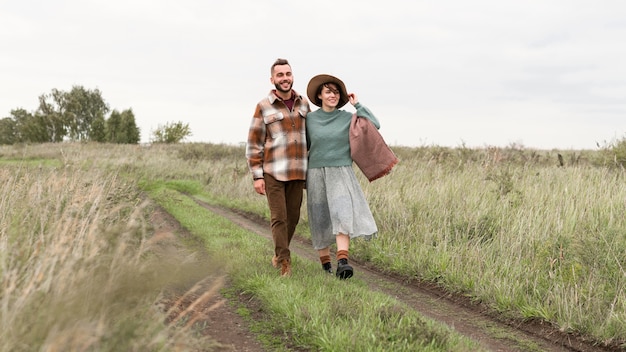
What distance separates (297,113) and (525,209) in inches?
145

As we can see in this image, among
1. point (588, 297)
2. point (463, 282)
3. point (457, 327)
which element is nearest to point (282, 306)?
point (457, 327)

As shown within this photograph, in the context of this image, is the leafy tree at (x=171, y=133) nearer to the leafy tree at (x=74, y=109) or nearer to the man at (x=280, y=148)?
the leafy tree at (x=74, y=109)

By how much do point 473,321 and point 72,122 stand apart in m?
74.7

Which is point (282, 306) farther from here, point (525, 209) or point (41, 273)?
point (525, 209)

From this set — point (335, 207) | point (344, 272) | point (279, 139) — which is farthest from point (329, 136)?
point (344, 272)

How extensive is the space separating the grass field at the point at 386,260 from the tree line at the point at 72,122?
5223cm

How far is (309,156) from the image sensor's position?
623cm

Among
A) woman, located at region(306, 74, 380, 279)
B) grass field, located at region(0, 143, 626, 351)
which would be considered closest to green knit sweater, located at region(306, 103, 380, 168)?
woman, located at region(306, 74, 380, 279)

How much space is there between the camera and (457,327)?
185 inches

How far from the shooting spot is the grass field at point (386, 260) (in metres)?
2.74

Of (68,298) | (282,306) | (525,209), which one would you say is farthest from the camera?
(525,209)

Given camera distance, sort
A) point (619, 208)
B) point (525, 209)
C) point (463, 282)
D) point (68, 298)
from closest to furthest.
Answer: point (68, 298), point (463, 282), point (619, 208), point (525, 209)

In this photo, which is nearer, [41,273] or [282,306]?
[41,273]

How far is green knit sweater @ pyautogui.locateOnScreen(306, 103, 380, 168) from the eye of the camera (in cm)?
611
